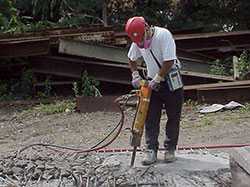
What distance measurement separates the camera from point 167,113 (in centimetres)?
596

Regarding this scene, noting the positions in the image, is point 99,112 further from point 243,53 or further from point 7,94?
point 243,53

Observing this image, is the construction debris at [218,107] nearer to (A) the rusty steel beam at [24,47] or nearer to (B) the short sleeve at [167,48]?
(A) the rusty steel beam at [24,47]

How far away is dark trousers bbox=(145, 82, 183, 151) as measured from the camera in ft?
19.1

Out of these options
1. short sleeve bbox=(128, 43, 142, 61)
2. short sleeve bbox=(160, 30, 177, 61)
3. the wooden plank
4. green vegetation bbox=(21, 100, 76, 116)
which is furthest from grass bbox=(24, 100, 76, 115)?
short sleeve bbox=(160, 30, 177, 61)

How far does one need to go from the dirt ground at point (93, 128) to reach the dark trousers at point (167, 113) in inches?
73.3

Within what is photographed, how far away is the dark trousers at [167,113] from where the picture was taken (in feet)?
19.1

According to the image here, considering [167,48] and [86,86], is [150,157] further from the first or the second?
[86,86]

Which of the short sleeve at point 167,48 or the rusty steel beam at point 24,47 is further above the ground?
the short sleeve at point 167,48

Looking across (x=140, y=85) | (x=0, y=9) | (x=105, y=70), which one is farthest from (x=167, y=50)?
(x=0, y=9)

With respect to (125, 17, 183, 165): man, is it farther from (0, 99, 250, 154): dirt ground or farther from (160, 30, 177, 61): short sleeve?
(0, 99, 250, 154): dirt ground

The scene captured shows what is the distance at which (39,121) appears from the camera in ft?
33.0

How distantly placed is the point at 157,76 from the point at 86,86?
6274 millimetres

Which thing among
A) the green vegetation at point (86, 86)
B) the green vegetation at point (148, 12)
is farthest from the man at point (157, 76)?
the green vegetation at point (148, 12)

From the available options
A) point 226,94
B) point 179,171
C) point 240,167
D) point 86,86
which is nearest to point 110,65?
point 86,86
